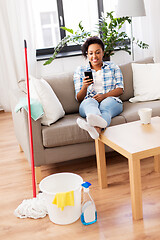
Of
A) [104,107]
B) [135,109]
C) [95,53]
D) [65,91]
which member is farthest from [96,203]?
[95,53]

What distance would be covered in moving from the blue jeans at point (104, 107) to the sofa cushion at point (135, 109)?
75 mm

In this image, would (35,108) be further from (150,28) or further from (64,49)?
(150,28)

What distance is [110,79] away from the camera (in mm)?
2791

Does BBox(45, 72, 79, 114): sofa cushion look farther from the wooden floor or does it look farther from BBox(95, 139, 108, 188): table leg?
BBox(95, 139, 108, 188): table leg

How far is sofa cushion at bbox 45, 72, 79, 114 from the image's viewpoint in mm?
2801

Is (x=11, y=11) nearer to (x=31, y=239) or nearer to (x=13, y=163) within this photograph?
(x=13, y=163)

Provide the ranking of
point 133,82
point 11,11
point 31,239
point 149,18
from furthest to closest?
point 149,18, point 11,11, point 133,82, point 31,239

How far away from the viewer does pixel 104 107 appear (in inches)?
101

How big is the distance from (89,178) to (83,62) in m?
2.44

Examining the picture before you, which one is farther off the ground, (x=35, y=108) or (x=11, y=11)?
(x=11, y=11)

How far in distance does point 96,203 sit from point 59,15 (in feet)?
10.5

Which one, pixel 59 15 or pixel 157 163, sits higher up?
pixel 59 15

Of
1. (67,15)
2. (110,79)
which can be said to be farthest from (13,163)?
(67,15)

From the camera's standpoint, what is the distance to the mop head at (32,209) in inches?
78.1
